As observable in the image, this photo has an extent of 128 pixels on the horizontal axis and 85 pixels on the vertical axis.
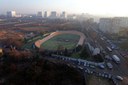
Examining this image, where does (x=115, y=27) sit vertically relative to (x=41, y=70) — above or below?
above

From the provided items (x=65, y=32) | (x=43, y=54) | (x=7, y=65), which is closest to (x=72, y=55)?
(x=43, y=54)

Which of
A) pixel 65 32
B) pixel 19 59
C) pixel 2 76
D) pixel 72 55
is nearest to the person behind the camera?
pixel 2 76

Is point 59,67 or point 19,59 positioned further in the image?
point 19,59

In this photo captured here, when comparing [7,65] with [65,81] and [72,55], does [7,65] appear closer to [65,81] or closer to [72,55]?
[65,81]

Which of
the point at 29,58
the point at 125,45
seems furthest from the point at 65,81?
the point at 125,45

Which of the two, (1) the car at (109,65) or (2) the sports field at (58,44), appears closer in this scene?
(1) the car at (109,65)

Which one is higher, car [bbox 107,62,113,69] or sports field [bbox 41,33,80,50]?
sports field [bbox 41,33,80,50]

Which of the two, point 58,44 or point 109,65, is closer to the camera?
point 109,65

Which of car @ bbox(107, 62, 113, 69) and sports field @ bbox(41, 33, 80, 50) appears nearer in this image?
car @ bbox(107, 62, 113, 69)

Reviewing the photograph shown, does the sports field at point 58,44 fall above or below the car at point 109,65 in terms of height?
above

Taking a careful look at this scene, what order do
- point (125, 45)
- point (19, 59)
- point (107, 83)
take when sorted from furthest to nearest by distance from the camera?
point (125, 45) → point (19, 59) → point (107, 83)
